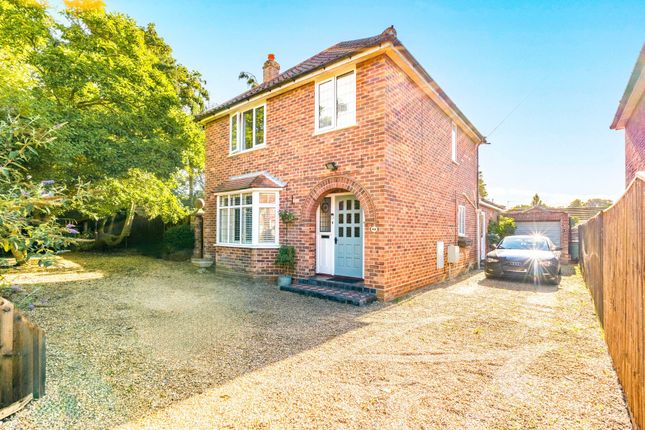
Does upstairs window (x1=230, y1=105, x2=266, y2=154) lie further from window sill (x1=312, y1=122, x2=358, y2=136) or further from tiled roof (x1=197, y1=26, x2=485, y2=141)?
window sill (x1=312, y1=122, x2=358, y2=136)

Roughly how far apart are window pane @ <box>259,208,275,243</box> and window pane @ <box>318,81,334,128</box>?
300 centimetres

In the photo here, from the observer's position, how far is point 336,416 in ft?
9.14

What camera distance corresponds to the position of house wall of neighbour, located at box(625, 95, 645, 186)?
8.09m

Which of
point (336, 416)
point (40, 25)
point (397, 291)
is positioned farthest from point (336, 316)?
point (40, 25)

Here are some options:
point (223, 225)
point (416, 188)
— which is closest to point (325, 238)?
point (416, 188)

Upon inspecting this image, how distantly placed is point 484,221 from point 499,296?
8.62 metres

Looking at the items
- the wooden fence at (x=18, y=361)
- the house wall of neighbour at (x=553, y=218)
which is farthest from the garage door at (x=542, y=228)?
the wooden fence at (x=18, y=361)

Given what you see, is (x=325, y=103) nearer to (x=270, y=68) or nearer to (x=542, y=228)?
(x=270, y=68)

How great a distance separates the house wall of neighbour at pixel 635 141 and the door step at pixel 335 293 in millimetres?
7245

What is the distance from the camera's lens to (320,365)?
3820 millimetres

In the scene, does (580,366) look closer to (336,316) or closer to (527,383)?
(527,383)

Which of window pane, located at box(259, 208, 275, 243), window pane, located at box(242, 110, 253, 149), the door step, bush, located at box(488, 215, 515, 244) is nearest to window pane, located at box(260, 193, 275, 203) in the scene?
window pane, located at box(259, 208, 275, 243)

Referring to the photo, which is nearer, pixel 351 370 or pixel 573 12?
pixel 351 370

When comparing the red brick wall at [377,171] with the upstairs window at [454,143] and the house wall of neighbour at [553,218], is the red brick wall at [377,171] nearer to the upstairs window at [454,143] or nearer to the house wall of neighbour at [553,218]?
the upstairs window at [454,143]
